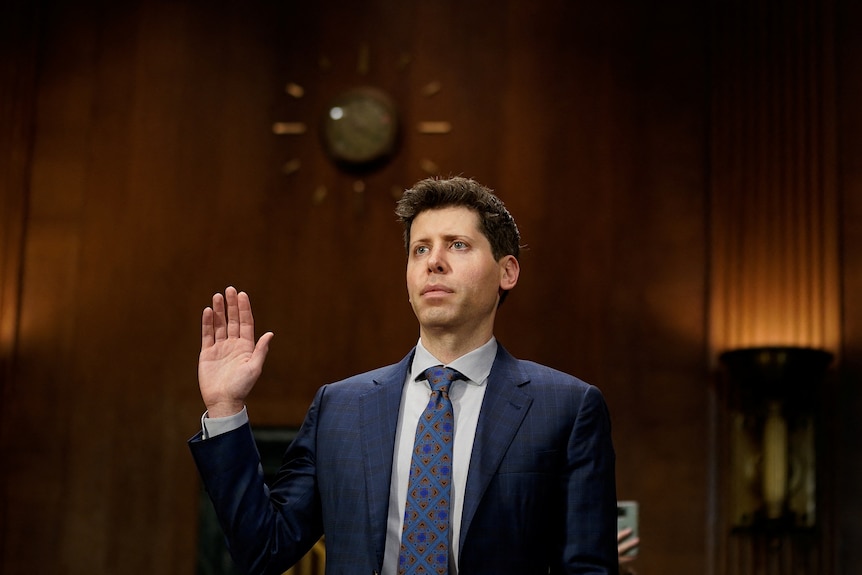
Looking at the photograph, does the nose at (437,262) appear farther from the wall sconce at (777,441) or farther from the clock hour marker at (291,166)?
the clock hour marker at (291,166)

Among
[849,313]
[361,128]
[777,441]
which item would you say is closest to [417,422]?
[777,441]

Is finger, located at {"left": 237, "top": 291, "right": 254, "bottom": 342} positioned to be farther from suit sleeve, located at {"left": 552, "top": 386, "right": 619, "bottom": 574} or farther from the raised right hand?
suit sleeve, located at {"left": 552, "top": 386, "right": 619, "bottom": 574}

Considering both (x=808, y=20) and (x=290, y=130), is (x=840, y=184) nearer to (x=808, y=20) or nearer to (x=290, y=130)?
(x=808, y=20)

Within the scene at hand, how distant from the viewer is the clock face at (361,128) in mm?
5312

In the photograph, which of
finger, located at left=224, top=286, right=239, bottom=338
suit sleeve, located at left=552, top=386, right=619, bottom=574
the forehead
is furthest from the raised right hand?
suit sleeve, located at left=552, top=386, right=619, bottom=574

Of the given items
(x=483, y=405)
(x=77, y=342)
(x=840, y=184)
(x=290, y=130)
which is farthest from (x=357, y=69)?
(x=483, y=405)

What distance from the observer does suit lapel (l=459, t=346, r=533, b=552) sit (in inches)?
74.5

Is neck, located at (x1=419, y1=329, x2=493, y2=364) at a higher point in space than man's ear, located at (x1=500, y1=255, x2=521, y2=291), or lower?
lower

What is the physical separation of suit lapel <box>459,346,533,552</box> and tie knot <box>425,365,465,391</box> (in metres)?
0.06

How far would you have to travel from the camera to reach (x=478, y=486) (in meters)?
1.90

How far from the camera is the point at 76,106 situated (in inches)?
219

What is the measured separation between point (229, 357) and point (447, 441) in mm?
401

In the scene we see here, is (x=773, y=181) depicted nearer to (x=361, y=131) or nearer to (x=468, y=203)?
(x=361, y=131)

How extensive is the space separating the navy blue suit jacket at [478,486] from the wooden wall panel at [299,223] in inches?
121
